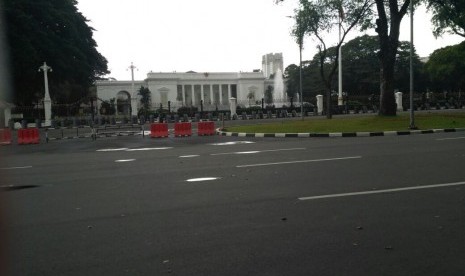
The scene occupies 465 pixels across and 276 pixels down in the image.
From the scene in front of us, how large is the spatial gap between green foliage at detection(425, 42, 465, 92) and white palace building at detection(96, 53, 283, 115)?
26.1m

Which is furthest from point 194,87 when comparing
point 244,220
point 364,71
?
point 244,220

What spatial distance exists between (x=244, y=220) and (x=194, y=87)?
74.6 metres

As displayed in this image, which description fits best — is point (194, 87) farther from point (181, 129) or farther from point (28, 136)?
point (28, 136)

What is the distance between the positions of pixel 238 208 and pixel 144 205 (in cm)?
130

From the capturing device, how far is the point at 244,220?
504cm

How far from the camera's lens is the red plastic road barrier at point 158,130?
69.5 ft

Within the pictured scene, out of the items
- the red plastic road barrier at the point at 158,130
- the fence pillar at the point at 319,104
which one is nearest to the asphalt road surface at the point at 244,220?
the red plastic road barrier at the point at 158,130

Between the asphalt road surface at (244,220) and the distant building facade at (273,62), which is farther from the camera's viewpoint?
the distant building facade at (273,62)

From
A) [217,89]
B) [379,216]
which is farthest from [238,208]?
[217,89]

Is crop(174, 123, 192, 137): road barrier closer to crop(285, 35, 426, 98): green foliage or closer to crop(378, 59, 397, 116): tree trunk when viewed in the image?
crop(378, 59, 397, 116): tree trunk

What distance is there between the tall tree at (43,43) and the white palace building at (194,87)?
65.8 feet

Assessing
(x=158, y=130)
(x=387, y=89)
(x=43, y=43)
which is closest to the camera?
(x=158, y=130)

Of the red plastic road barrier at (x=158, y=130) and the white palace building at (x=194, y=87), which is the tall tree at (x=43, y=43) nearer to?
the white palace building at (x=194, y=87)

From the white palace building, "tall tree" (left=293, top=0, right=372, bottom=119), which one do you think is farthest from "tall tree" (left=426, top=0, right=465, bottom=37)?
the white palace building
